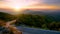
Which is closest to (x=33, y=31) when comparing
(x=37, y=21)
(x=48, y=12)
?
(x=37, y=21)

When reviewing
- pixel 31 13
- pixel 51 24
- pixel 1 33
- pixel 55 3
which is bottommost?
pixel 1 33

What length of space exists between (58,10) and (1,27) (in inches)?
25.0

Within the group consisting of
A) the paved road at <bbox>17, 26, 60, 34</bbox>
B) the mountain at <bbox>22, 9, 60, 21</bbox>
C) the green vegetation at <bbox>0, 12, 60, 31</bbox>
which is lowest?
the paved road at <bbox>17, 26, 60, 34</bbox>

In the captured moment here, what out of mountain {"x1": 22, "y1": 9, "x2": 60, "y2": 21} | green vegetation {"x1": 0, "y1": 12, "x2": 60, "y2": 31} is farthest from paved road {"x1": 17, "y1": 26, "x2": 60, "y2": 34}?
mountain {"x1": 22, "y1": 9, "x2": 60, "y2": 21}

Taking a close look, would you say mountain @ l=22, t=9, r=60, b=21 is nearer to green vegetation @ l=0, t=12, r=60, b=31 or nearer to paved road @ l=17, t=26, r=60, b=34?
green vegetation @ l=0, t=12, r=60, b=31

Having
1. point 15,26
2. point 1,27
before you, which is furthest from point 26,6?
point 1,27

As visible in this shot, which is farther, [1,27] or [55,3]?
[1,27]

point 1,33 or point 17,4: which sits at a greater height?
point 17,4

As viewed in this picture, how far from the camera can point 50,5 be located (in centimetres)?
137

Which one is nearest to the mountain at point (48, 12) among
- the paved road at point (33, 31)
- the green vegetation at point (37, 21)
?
the green vegetation at point (37, 21)

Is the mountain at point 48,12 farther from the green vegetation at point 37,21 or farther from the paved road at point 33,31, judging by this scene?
the paved road at point 33,31

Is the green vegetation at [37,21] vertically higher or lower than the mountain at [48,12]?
lower

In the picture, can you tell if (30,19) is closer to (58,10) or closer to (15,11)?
(15,11)

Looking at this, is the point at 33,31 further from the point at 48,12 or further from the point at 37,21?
the point at 48,12
